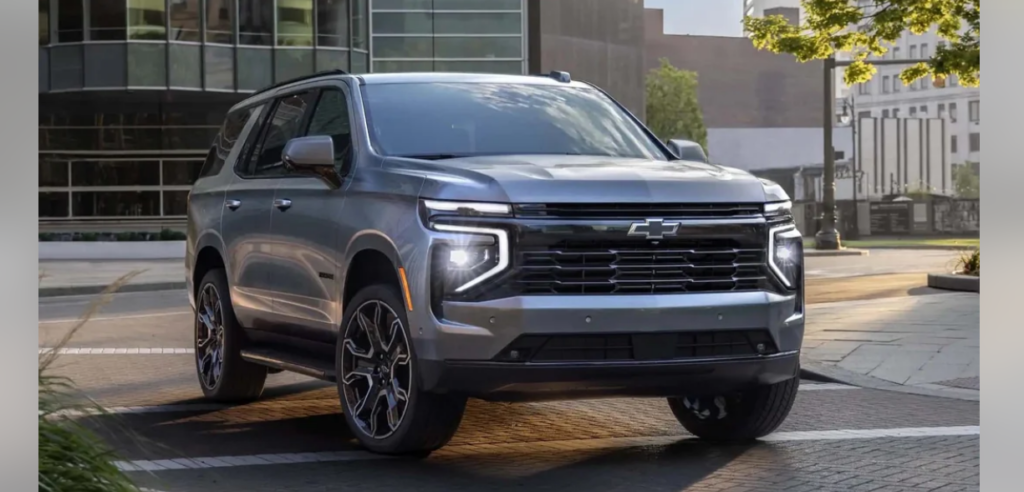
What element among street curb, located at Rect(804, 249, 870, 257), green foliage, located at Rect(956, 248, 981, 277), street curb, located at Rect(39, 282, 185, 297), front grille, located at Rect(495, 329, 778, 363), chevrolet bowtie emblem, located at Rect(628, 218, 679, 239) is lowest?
street curb, located at Rect(804, 249, 870, 257)

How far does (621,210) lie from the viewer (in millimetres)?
6410

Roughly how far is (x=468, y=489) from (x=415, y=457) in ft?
2.63

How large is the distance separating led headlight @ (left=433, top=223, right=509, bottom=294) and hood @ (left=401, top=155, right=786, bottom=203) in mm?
167

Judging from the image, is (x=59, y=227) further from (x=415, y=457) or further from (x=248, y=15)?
(x=415, y=457)

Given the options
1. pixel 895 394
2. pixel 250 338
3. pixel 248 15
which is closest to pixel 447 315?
pixel 250 338

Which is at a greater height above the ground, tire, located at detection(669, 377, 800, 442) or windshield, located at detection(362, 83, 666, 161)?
windshield, located at detection(362, 83, 666, 161)

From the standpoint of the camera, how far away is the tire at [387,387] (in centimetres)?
662

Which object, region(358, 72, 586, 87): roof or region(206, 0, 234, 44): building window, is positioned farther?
region(206, 0, 234, 44): building window

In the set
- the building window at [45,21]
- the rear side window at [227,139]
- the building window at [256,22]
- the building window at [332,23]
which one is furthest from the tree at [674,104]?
the rear side window at [227,139]

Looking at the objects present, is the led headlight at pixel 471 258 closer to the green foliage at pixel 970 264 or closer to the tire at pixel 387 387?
the tire at pixel 387 387

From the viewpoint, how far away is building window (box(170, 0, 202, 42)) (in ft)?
136

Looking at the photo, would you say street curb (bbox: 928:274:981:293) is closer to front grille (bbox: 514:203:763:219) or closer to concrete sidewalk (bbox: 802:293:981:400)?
concrete sidewalk (bbox: 802:293:981:400)

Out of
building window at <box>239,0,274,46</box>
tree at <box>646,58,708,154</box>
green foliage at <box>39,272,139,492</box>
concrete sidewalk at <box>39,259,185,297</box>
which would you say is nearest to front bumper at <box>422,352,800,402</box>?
green foliage at <box>39,272,139,492</box>

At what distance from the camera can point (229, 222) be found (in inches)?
350
